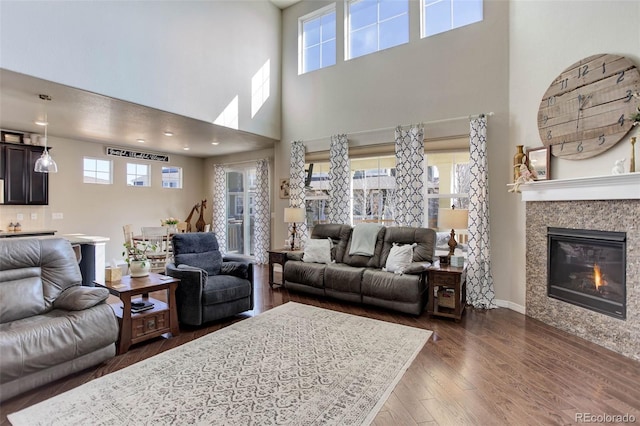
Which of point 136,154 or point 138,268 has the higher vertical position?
point 136,154

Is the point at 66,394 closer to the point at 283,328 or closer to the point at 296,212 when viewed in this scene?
the point at 283,328

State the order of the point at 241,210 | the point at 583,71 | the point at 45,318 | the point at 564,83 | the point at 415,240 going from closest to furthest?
the point at 45,318
the point at 583,71
the point at 564,83
the point at 415,240
the point at 241,210

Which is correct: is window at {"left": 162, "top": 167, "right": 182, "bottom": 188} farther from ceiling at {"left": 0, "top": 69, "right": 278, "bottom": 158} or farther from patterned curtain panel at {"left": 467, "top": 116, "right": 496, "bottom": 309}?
patterned curtain panel at {"left": 467, "top": 116, "right": 496, "bottom": 309}

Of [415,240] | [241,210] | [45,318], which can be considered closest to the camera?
[45,318]

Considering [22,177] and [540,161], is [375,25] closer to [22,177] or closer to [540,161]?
[540,161]

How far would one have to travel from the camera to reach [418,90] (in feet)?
15.5

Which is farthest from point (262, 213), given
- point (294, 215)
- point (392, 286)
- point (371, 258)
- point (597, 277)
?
point (597, 277)

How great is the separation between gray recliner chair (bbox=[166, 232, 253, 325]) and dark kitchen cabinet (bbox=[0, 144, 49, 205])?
12.5 ft

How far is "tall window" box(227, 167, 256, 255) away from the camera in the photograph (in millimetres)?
7719

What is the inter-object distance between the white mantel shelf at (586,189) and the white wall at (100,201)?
7.45m

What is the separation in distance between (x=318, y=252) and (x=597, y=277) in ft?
10.7

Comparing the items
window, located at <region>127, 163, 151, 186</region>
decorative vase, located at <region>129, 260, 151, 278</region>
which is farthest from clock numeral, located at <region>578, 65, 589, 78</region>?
window, located at <region>127, 163, 151, 186</region>

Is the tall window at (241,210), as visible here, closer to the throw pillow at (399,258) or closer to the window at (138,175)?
the window at (138,175)

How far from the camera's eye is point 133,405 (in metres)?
2.04
